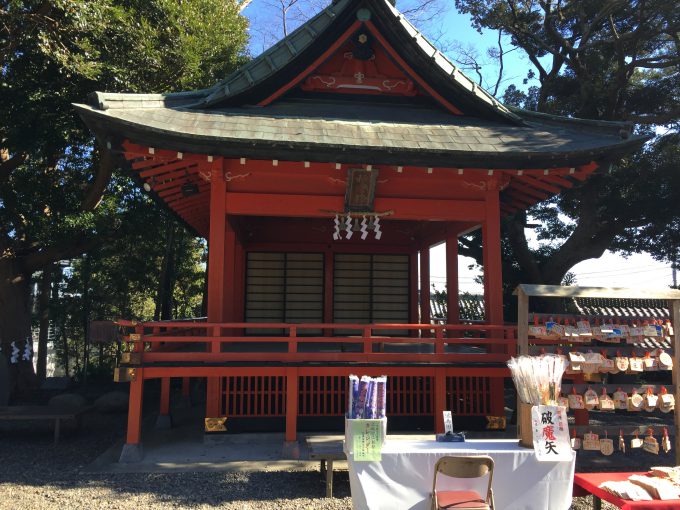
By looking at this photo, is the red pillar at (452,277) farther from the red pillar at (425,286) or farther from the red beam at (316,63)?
the red beam at (316,63)

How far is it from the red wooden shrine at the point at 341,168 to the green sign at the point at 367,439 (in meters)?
2.93

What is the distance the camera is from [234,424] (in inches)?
311

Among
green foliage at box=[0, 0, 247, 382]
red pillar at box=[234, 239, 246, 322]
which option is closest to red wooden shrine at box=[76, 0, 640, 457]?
red pillar at box=[234, 239, 246, 322]

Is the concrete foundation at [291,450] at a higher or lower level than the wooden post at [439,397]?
lower

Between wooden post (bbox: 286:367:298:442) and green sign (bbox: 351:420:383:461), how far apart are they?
10.9 feet

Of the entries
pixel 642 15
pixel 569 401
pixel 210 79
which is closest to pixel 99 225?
pixel 210 79

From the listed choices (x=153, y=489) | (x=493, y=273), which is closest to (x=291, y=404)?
(x=153, y=489)

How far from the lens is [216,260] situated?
7.73 metres

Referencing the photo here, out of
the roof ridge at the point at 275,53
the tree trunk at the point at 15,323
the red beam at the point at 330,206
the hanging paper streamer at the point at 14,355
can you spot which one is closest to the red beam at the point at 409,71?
the roof ridge at the point at 275,53

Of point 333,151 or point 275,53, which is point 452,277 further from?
point 275,53

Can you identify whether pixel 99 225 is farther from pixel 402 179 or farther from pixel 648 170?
pixel 648 170

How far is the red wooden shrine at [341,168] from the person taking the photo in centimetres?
723

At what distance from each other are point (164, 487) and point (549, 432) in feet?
14.4

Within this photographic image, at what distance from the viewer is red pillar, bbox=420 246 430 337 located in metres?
12.9
